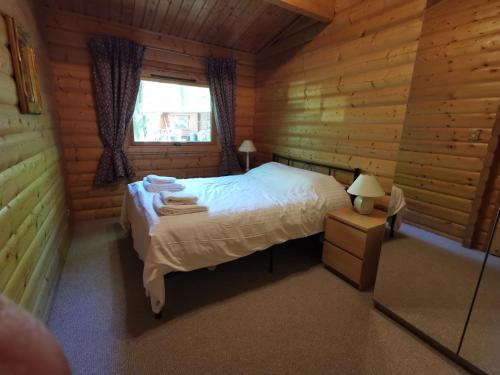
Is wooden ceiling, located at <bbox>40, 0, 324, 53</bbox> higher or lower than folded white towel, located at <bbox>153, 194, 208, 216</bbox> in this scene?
higher

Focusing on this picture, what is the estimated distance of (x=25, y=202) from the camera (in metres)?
1.47

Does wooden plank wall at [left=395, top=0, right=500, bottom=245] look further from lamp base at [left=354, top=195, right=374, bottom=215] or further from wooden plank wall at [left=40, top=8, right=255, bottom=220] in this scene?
wooden plank wall at [left=40, top=8, right=255, bottom=220]

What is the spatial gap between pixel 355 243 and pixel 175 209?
4.90ft

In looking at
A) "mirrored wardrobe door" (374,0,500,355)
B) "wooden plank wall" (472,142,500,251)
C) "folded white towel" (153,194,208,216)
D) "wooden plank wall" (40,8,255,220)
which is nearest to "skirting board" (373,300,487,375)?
"mirrored wardrobe door" (374,0,500,355)

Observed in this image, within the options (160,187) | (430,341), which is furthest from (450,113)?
(160,187)

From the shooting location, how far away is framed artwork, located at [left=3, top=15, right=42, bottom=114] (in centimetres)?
148

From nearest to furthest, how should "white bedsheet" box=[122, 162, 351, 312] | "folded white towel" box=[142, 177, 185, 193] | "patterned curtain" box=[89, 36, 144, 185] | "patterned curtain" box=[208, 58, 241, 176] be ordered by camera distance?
"white bedsheet" box=[122, 162, 351, 312] < "folded white towel" box=[142, 177, 185, 193] < "patterned curtain" box=[89, 36, 144, 185] < "patterned curtain" box=[208, 58, 241, 176]

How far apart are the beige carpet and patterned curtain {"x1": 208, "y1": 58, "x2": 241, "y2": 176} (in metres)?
2.15

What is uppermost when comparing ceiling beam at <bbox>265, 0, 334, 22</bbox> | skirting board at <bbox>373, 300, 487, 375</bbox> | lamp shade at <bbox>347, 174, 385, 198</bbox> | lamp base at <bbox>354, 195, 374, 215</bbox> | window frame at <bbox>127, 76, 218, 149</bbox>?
ceiling beam at <bbox>265, 0, 334, 22</bbox>

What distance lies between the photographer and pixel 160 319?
5.76ft

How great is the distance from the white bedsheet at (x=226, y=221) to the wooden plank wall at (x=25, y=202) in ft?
2.01

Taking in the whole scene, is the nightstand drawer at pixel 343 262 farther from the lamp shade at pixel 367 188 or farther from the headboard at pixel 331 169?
the headboard at pixel 331 169

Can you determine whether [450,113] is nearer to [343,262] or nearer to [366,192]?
[366,192]

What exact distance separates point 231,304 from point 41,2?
3700 mm
